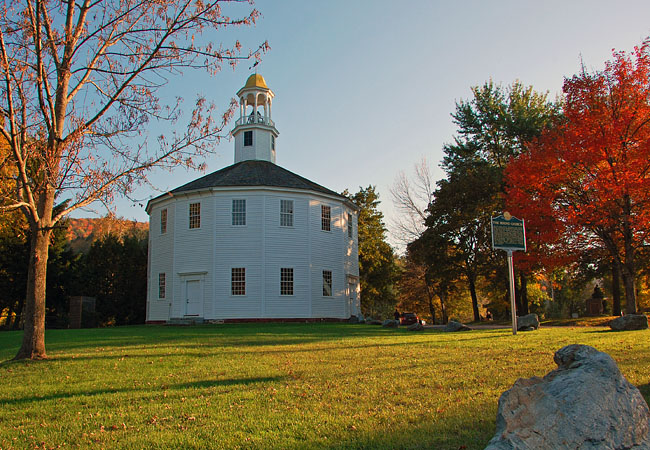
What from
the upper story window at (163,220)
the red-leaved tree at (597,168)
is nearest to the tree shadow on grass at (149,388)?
the red-leaved tree at (597,168)

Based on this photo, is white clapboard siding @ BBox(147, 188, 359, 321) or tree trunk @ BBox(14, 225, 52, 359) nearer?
tree trunk @ BBox(14, 225, 52, 359)

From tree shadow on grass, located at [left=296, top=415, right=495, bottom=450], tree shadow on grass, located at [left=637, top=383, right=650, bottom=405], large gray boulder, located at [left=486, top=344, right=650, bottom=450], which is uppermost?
large gray boulder, located at [left=486, top=344, right=650, bottom=450]

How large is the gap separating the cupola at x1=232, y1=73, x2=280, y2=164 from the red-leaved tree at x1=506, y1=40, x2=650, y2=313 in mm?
18023

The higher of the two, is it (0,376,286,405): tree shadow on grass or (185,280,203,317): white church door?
(185,280,203,317): white church door

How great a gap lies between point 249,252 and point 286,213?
327cm

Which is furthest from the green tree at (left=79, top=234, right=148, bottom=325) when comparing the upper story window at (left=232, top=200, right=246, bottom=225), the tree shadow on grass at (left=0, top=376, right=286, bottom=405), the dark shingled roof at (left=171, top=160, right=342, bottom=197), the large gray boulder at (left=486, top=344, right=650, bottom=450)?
the large gray boulder at (left=486, top=344, right=650, bottom=450)

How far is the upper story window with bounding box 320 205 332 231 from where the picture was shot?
30.8 m

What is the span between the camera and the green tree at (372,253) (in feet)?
144

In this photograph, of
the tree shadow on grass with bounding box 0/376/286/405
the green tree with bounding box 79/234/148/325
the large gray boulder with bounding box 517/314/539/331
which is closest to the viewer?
the tree shadow on grass with bounding box 0/376/286/405

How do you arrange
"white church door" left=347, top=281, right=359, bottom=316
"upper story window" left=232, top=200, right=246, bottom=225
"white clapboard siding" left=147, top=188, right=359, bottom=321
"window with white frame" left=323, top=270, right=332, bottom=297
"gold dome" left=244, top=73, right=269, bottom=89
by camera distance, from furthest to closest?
"gold dome" left=244, top=73, right=269, bottom=89 → "white church door" left=347, top=281, right=359, bottom=316 → "window with white frame" left=323, top=270, right=332, bottom=297 → "upper story window" left=232, top=200, right=246, bottom=225 → "white clapboard siding" left=147, top=188, right=359, bottom=321

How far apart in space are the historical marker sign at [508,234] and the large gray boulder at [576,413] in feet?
42.8

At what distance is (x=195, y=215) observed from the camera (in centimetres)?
2980

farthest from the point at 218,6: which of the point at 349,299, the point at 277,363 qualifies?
the point at 349,299

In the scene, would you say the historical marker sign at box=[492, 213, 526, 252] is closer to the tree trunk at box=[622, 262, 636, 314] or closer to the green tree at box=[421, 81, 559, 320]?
the tree trunk at box=[622, 262, 636, 314]
